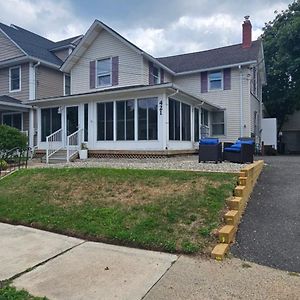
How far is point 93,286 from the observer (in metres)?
3.78

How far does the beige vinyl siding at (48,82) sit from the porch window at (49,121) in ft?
12.0

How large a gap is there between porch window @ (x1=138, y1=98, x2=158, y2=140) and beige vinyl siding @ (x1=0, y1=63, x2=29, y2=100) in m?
9.46

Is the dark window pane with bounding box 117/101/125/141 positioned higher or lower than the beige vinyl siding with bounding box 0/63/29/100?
lower

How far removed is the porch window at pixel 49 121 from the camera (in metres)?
17.2

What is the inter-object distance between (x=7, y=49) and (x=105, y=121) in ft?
34.9

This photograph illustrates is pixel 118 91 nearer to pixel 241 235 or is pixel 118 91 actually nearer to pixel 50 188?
pixel 50 188

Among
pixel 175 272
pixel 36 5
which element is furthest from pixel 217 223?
pixel 36 5

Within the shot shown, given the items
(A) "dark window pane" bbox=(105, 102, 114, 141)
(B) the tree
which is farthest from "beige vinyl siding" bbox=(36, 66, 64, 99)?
(B) the tree

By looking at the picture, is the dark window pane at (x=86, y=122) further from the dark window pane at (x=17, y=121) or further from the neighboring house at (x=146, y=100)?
the dark window pane at (x=17, y=121)

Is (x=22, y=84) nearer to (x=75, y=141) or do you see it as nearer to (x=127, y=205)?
(x=75, y=141)

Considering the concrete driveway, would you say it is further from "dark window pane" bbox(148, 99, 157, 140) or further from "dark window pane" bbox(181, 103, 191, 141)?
"dark window pane" bbox(181, 103, 191, 141)

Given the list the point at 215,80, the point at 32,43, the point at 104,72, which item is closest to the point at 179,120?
the point at 104,72

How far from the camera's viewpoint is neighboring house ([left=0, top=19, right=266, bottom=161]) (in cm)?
1448

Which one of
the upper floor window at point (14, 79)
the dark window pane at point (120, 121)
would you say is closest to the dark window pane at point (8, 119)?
the upper floor window at point (14, 79)
